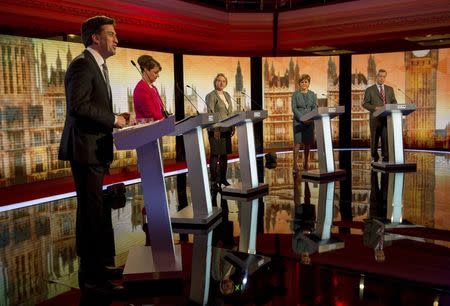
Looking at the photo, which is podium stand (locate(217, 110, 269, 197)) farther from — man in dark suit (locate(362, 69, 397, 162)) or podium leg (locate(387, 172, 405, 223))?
man in dark suit (locate(362, 69, 397, 162))

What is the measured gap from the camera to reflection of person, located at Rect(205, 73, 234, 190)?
5.57 metres

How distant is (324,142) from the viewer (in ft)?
20.8

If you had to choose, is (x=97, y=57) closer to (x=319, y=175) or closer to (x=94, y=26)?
(x=94, y=26)

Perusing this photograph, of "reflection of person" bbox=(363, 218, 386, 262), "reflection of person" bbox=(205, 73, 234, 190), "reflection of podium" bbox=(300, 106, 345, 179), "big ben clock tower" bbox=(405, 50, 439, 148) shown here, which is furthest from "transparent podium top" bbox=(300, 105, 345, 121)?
"big ben clock tower" bbox=(405, 50, 439, 148)

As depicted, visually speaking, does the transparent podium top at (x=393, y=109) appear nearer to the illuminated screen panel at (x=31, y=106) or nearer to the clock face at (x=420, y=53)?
the clock face at (x=420, y=53)

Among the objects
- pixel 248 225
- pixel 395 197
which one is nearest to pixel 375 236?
pixel 248 225

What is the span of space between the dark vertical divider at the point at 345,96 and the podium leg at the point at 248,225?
6412 mm

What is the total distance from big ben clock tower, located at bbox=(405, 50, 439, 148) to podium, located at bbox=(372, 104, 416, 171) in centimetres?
388

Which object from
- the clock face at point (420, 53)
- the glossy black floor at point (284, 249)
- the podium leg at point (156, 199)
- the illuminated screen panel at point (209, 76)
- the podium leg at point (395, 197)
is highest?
the clock face at point (420, 53)

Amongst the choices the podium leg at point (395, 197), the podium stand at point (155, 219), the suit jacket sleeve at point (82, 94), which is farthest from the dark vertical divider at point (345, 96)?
the suit jacket sleeve at point (82, 94)

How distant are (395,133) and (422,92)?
4314 millimetres

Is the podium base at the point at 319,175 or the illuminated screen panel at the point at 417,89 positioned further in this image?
the illuminated screen panel at the point at 417,89

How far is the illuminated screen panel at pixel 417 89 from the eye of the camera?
1022 centimetres

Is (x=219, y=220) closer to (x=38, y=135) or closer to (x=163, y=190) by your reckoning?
(x=163, y=190)
